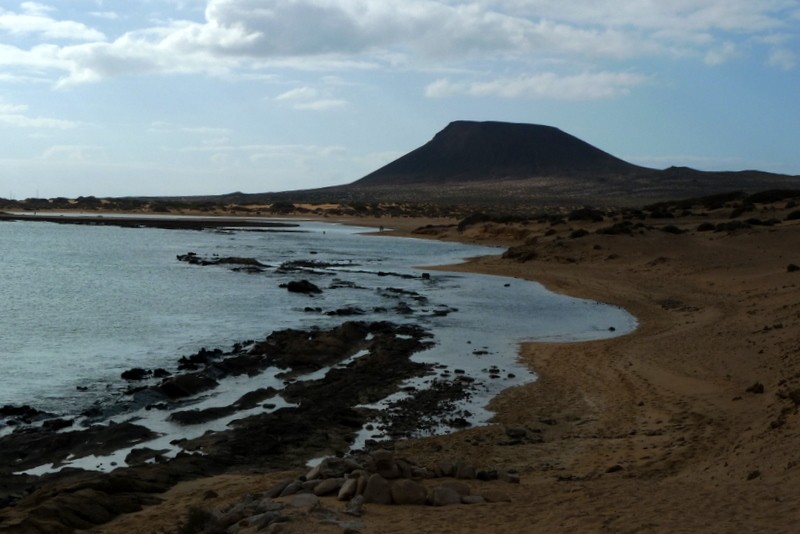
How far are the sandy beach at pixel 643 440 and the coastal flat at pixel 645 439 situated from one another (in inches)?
1.2

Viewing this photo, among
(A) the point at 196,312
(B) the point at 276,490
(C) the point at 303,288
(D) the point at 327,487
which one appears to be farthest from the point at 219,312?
(D) the point at 327,487

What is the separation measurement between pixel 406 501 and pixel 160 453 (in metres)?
5.47

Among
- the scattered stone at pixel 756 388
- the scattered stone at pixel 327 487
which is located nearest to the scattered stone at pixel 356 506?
the scattered stone at pixel 327 487

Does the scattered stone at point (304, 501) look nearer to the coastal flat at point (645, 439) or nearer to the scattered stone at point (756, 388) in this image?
the coastal flat at point (645, 439)

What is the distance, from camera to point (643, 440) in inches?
527

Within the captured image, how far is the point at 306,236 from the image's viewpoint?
8306cm

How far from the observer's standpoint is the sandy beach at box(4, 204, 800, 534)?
8922 millimetres

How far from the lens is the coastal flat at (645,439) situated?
29.3 feet

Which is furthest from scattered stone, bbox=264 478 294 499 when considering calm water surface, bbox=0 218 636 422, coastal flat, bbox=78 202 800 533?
calm water surface, bbox=0 218 636 422

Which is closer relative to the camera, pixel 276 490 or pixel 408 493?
pixel 408 493

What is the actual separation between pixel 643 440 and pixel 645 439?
7 centimetres

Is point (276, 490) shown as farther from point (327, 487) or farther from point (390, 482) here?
point (390, 482)

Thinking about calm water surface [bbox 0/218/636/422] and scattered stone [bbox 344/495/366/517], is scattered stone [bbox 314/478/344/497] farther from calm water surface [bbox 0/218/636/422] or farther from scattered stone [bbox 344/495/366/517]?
calm water surface [bbox 0/218/636/422]

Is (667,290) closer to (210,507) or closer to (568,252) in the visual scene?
(568,252)
